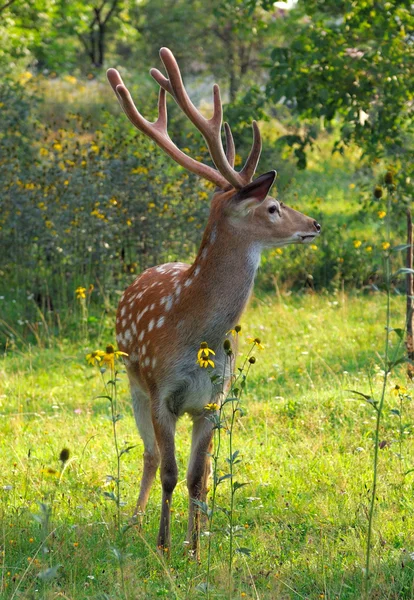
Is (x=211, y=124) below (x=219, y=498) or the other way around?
the other way around

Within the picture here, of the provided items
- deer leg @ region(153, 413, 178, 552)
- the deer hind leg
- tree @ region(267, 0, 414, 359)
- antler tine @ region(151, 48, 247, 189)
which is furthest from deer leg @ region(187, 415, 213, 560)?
tree @ region(267, 0, 414, 359)

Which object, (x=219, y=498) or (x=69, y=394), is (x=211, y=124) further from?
(x=69, y=394)

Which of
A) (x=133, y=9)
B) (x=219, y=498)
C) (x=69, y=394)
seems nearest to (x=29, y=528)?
(x=219, y=498)

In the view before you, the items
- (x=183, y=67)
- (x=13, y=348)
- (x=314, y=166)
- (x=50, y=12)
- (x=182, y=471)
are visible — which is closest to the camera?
(x=182, y=471)

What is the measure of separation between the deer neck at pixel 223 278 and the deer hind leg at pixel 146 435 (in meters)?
0.99

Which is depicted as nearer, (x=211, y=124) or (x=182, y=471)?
(x=211, y=124)

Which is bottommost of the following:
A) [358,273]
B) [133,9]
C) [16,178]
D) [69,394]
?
[69,394]

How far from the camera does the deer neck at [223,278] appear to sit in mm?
5133

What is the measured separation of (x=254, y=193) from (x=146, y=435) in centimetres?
176

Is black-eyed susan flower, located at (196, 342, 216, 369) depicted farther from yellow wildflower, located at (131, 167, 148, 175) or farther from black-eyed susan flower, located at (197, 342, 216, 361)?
yellow wildflower, located at (131, 167, 148, 175)

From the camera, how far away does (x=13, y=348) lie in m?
10.1

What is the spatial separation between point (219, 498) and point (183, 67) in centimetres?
2194

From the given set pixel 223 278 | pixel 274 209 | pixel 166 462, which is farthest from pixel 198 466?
pixel 274 209

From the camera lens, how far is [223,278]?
516 cm
